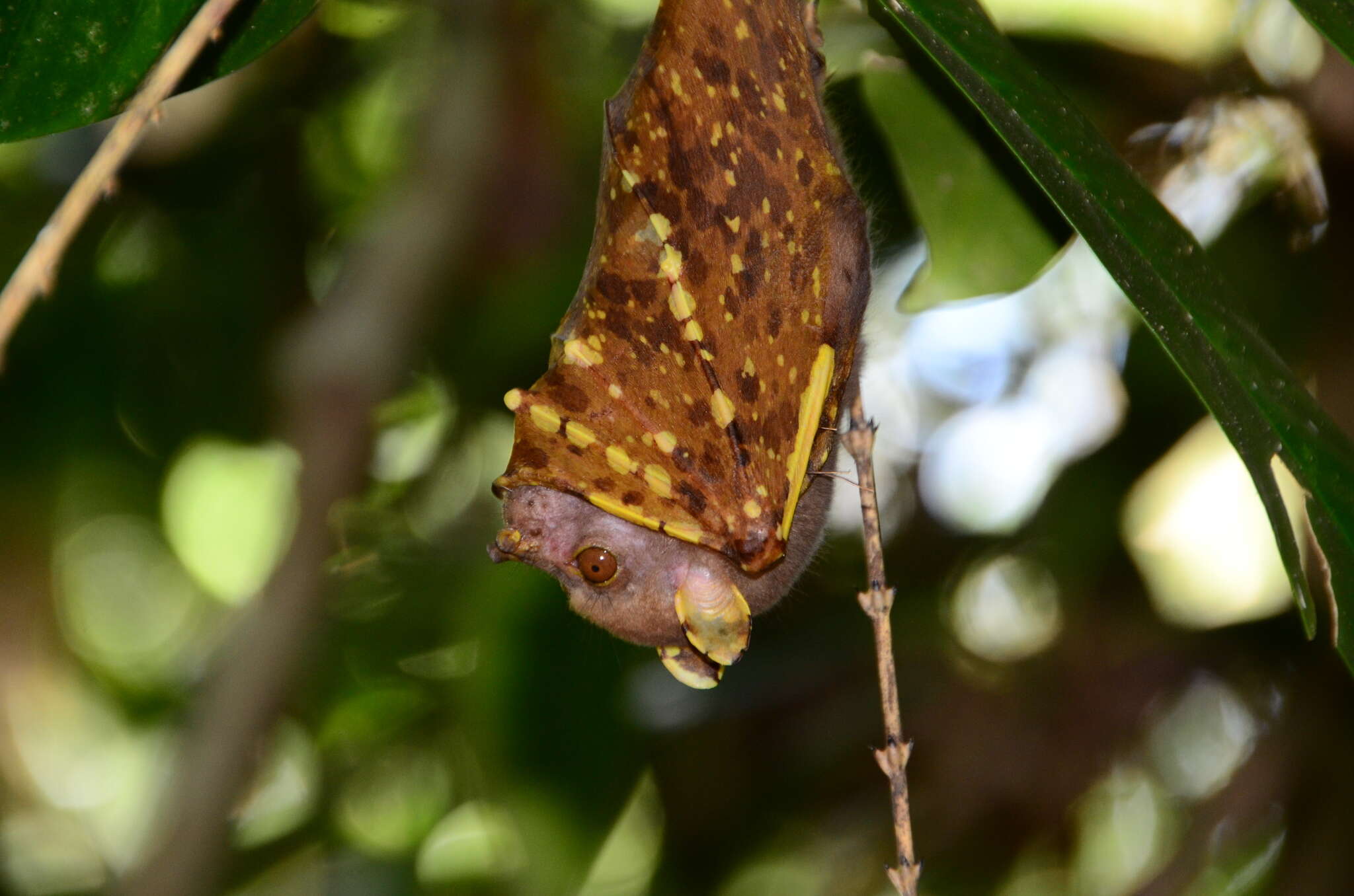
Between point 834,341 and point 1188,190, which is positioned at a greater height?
point 834,341

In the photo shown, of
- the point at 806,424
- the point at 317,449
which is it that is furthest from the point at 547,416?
the point at 317,449

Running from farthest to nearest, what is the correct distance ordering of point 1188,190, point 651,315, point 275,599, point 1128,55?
1. point 1188,190
2. point 1128,55
3. point 275,599
4. point 651,315

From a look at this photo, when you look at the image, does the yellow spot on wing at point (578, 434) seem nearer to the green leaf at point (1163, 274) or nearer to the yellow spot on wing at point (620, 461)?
the yellow spot on wing at point (620, 461)

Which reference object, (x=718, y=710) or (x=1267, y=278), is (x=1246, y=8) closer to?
(x=1267, y=278)

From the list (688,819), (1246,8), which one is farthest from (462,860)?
(1246,8)

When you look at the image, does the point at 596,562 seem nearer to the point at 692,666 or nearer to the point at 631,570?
the point at 631,570

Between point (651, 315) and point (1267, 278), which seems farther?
point (1267, 278)
